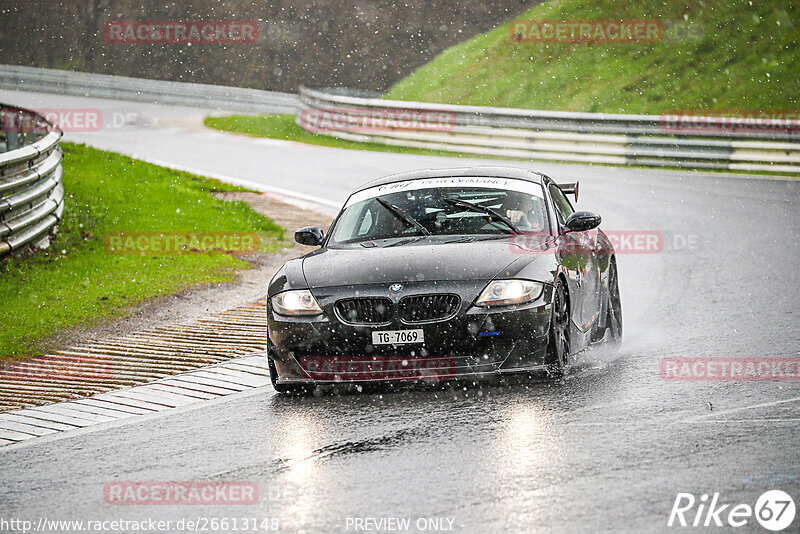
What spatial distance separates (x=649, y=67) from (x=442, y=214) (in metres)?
26.0

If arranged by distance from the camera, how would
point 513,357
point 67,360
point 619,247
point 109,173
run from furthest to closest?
point 109,173
point 619,247
point 67,360
point 513,357

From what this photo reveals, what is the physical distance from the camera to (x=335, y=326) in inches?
328

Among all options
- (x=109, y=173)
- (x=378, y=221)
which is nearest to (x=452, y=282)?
(x=378, y=221)

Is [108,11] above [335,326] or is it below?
below

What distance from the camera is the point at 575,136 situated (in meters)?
26.0

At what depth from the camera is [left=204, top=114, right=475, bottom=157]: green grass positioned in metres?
29.0

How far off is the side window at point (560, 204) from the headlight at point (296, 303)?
7.66 ft

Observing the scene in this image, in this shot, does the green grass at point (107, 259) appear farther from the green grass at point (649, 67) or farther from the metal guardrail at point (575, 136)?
the green grass at point (649, 67)

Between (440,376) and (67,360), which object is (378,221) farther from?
(67,360)

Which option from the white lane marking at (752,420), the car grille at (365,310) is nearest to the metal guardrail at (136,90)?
the car grille at (365,310)

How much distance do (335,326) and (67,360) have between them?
3.12m
